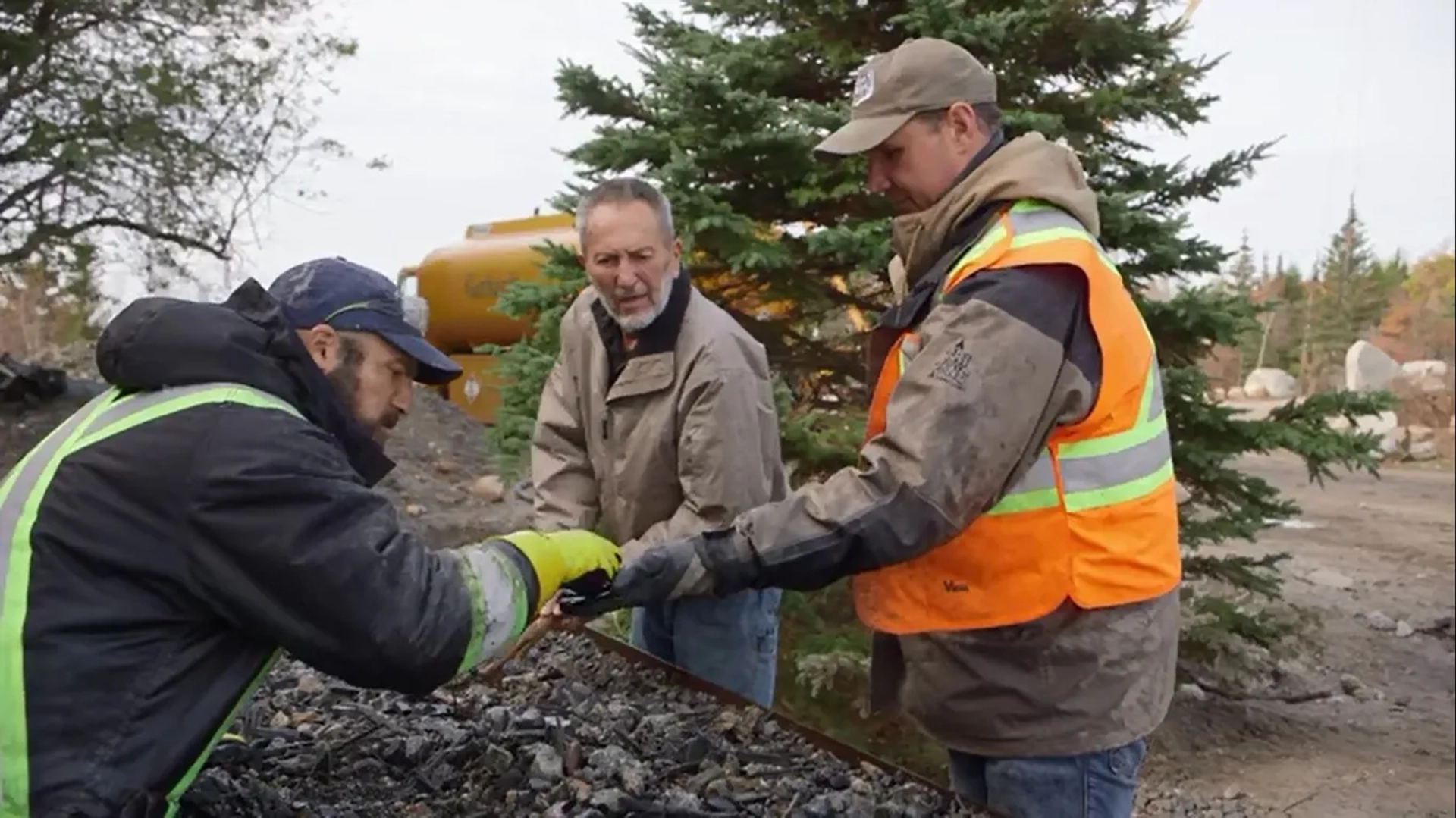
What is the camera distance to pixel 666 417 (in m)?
3.46

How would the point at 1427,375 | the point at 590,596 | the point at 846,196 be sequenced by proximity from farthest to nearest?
the point at 1427,375 < the point at 846,196 < the point at 590,596

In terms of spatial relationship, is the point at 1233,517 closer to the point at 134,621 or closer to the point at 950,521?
the point at 950,521

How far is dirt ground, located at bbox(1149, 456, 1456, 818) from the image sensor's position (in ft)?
21.1

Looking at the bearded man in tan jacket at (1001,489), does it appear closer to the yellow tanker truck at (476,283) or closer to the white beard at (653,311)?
the white beard at (653,311)

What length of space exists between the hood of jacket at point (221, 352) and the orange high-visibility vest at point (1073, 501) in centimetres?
113

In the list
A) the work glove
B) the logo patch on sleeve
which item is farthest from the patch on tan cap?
the work glove

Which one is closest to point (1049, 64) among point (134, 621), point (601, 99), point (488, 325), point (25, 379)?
point (601, 99)

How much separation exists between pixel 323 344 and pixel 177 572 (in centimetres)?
50

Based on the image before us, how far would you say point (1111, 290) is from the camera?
2291mm

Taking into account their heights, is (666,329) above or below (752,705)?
above

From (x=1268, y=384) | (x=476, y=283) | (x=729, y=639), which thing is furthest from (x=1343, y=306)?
(x=729, y=639)

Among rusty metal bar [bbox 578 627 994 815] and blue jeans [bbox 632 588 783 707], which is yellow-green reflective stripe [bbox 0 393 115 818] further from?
blue jeans [bbox 632 588 783 707]

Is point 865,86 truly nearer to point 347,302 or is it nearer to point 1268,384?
point 347,302

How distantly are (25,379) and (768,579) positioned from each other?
1324cm
